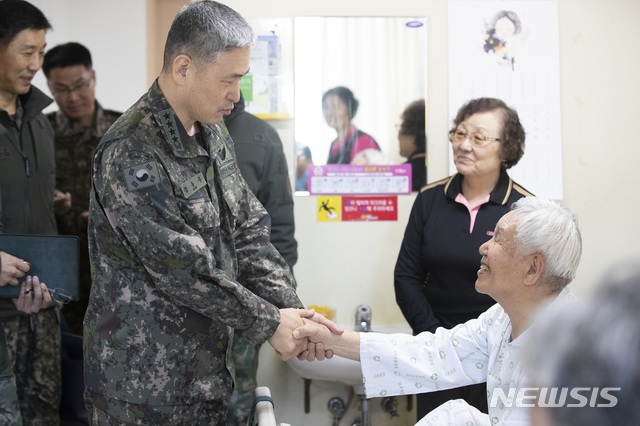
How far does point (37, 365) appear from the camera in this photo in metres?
2.94

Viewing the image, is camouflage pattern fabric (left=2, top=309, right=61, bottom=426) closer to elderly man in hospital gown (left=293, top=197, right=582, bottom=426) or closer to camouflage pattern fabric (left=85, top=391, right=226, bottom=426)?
camouflage pattern fabric (left=85, top=391, right=226, bottom=426)

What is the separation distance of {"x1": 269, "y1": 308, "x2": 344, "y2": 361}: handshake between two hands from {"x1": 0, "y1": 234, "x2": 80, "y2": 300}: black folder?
706mm

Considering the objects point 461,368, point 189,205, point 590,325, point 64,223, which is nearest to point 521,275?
point 461,368

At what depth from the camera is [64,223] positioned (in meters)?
3.54

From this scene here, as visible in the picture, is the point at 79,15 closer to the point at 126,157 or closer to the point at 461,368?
the point at 126,157

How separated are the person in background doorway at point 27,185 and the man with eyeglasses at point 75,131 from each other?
18.0 inches


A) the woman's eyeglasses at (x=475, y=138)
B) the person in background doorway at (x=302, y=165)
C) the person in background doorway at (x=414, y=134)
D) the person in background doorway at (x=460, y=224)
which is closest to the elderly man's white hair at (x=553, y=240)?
the person in background doorway at (x=460, y=224)

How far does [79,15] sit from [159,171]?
1.90 metres

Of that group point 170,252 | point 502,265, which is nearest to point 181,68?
point 170,252

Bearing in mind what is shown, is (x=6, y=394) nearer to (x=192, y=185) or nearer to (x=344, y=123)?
(x=192, y=185)

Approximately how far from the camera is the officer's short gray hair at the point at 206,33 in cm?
200

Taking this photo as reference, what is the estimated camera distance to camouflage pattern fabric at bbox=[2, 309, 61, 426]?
9.46 feet

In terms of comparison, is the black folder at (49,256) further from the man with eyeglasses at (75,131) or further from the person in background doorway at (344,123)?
the person in background doorway at (344,123)

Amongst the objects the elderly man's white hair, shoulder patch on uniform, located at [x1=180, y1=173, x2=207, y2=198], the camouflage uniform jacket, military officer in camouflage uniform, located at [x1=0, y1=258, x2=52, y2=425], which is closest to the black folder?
military officer in camouflage uniform, located at [x1=0, y1=258, x2=52, y2=425]
